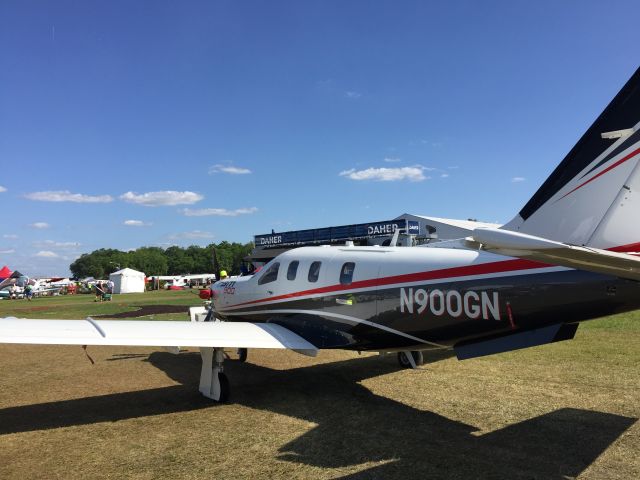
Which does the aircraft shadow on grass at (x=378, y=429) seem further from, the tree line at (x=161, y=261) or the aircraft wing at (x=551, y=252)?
the tree line at (x=161, y=261)

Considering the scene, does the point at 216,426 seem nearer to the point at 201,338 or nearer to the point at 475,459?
the point at 201,338

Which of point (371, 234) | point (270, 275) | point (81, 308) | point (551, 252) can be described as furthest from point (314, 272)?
point (371, 234)

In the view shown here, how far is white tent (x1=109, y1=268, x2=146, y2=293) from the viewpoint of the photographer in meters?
67.2

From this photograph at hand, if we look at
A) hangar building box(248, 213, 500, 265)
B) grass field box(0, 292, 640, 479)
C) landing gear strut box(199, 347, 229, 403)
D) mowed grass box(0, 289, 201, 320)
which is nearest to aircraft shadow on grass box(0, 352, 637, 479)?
grass field box(0, 292, 640, 479)

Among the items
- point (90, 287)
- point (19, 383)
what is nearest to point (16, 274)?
point (90, 287)

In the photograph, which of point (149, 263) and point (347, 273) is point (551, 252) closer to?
point (347, 273)

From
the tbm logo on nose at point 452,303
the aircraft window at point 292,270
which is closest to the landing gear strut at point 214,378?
the aircraft window at point 292,270

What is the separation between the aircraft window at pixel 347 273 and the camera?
813 cm

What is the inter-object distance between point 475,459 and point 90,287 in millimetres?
87603

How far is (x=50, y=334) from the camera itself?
22.0 feet

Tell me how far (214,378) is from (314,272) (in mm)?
2673

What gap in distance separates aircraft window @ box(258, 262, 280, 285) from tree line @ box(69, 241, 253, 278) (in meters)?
132

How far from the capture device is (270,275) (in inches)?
393

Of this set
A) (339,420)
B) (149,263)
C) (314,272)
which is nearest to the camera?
(339,420)
